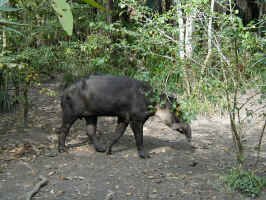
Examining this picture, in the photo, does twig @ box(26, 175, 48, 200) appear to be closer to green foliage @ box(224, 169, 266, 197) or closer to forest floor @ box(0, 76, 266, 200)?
forest floor @ box(0, 76, 266, 200)

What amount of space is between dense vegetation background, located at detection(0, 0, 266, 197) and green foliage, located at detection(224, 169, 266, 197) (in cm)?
20

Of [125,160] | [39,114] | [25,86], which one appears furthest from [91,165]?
[39,114]

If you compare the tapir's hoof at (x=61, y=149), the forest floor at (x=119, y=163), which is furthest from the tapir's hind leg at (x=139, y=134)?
the tapir's hoof at (x=61, y=149)

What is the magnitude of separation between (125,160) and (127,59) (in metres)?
4.33

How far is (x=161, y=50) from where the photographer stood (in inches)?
217

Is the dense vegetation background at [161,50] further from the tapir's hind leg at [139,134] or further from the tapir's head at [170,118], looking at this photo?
the tapir's hind leg at [139,134]

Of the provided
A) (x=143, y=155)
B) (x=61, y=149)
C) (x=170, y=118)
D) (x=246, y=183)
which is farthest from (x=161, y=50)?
(x=61, y=149)

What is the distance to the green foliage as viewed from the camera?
473 centimetres

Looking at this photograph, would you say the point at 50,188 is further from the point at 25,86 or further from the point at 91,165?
the point at 25,86

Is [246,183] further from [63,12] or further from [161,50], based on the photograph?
[63,12]

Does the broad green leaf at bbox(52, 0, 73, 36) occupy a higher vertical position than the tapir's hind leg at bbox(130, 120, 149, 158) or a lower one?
higher

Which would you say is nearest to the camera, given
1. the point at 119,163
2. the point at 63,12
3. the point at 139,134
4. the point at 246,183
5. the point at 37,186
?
the point at 63,12

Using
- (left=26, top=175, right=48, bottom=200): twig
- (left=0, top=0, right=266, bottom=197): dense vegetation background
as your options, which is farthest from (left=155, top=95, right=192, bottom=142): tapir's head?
(left=26, top=175, right=48, bottom=200): twig

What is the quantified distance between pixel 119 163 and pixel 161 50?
5.74 feet
